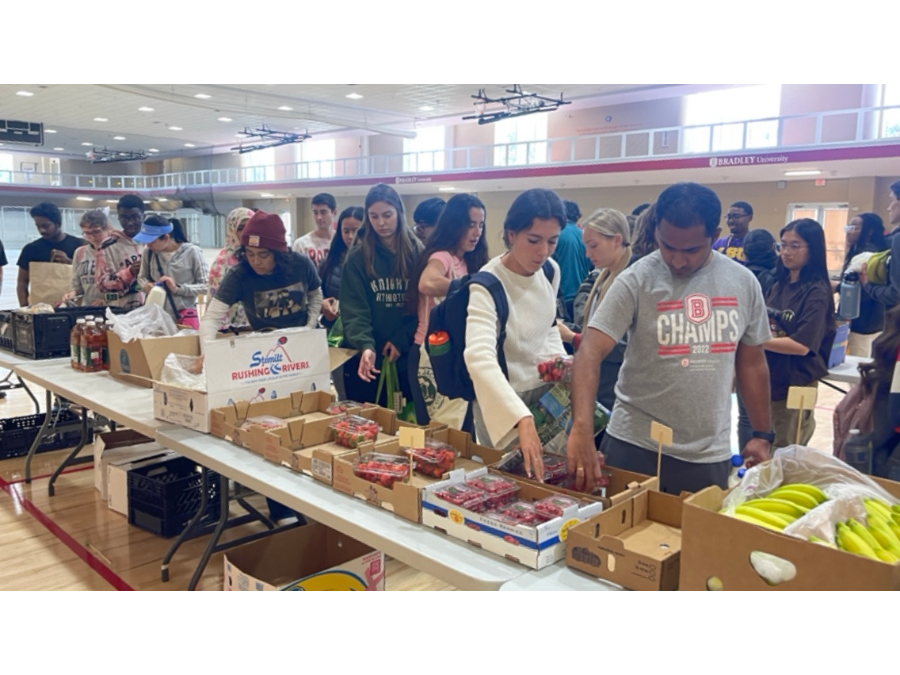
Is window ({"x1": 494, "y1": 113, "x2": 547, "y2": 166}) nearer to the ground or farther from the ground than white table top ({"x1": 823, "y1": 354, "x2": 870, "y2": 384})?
farther from the ground

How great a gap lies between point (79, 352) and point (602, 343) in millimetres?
2733

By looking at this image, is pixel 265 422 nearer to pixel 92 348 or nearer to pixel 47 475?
pixel 92 348

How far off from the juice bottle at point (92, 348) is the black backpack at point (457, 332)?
6.90 feet

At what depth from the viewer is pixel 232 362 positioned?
2367 mm

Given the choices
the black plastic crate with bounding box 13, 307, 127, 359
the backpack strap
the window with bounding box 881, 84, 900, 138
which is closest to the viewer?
the backpack strap

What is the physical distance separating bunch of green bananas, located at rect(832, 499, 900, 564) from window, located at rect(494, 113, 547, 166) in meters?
17.9

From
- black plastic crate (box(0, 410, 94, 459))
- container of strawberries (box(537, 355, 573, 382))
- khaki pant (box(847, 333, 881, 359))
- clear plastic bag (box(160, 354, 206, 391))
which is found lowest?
black plastic crate (box(0, 410, 94, 459))

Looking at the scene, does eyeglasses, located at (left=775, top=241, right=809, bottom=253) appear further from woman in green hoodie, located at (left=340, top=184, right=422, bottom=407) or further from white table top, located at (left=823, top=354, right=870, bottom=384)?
woman in green hoodie, located at (left=340, top=184, right=422, bottom=407)

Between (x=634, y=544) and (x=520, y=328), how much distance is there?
2.26 ft

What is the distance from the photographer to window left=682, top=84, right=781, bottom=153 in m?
14.0

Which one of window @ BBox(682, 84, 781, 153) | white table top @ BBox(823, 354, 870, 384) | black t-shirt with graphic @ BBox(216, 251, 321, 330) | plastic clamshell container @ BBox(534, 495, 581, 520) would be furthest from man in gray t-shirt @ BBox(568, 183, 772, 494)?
window @ BBox(682, 84, 781, 153)

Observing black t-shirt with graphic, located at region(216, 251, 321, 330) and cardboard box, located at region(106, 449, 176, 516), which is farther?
cardboard box, located at region(106, 449, 176, 516)

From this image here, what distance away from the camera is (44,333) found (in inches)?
146

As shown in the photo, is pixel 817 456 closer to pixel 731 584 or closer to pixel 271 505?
pixel 731 584
